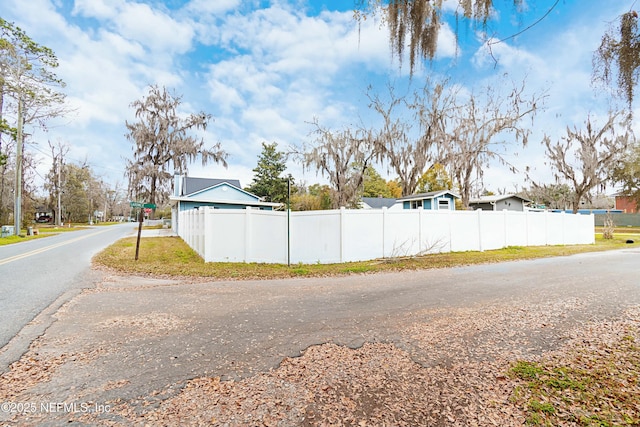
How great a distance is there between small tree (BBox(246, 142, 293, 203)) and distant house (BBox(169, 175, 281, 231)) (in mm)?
10392

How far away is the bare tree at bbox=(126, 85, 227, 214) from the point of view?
30.4 m

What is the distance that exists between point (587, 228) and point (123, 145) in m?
40.4

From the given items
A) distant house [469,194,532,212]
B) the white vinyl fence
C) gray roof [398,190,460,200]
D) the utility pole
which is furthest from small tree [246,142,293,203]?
the white vinyl fence

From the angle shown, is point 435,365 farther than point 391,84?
No

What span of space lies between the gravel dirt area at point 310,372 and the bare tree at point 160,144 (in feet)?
99.7

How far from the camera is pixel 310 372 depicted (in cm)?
270

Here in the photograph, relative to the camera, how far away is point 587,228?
55.4 feet

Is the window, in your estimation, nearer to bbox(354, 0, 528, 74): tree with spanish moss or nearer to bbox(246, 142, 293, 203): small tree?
bbox(246, 142, 293, 203): small tree

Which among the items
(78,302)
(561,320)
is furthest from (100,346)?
(561,320)

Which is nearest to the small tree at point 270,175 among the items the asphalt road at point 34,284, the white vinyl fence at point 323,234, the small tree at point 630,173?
the white vinyl fence at point 323,234

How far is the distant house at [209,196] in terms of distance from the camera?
820 inches

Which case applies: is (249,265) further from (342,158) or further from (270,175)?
(270,175)

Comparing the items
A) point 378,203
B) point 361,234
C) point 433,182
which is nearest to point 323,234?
point 361,234

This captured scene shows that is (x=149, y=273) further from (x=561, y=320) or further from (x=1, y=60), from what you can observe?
(x=1, y=60)
